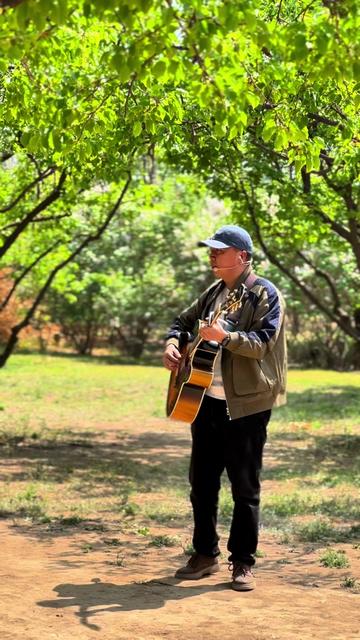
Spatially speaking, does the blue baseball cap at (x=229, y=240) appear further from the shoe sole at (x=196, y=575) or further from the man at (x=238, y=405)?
the shoe sole at (x=196, y=575)

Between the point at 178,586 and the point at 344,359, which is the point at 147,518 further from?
the point at 344,359

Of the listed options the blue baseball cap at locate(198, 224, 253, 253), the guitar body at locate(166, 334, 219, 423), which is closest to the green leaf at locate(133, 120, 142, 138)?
the blue baseball cap at locate(198, 224, 253, 253)

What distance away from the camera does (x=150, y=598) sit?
213 inches

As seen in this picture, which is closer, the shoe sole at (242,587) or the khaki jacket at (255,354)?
the khaki jacket at (255,354)

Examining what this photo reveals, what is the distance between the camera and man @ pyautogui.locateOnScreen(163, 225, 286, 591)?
18.3ft

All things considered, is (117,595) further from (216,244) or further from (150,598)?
(216,244)

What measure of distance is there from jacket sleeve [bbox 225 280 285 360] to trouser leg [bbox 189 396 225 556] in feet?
1.56

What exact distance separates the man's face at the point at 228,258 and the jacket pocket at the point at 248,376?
0.59 metres

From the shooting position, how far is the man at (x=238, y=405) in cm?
558

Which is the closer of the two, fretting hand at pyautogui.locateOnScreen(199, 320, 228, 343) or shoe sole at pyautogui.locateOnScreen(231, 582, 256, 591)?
fretting hand at pyautogui.locateOnScreen(199, 320, 228, 343)

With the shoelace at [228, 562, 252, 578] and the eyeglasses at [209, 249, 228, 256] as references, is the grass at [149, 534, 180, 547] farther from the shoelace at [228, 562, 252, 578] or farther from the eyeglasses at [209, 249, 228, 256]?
the eyeglasses at [209, 249, 228, 256]

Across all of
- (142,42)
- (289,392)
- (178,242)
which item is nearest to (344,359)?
(178,242)

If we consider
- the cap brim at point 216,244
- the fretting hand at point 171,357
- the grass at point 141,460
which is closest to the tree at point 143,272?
the grass at point 141,460

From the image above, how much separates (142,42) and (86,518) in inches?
202
